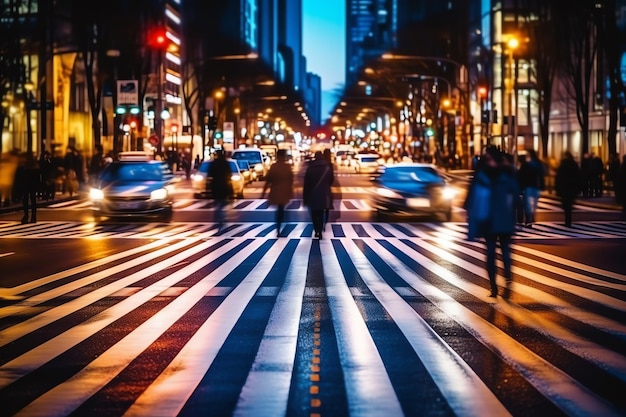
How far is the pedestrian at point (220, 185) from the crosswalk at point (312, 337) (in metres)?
5.86

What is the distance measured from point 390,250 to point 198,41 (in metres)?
98.2

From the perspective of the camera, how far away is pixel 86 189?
48312 millimetres

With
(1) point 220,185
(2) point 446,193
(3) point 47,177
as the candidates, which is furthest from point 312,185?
(3) point 47,177

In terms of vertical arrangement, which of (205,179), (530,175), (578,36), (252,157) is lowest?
(205,179)

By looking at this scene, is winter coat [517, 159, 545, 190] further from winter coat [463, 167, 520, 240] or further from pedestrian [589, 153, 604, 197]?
pedestrian [589, 153, 604, 197]

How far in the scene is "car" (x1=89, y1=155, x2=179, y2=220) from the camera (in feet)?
96.8

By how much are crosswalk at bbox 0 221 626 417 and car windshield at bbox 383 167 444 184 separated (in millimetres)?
10624

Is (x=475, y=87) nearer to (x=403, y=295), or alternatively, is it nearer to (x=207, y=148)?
(x=207, y=148)

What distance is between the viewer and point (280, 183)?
24.6m

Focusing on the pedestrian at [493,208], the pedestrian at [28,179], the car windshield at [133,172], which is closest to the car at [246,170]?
the car windshield at [133,172]

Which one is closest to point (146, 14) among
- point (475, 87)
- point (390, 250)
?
point (475, 87)

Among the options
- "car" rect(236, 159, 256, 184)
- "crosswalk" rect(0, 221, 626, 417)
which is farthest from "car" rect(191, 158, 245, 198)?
"crosswalk" rect(0, 221, 626, 417)

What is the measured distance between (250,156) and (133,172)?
3001cm

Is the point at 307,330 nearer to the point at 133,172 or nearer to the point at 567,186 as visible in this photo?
the point at 567,186
